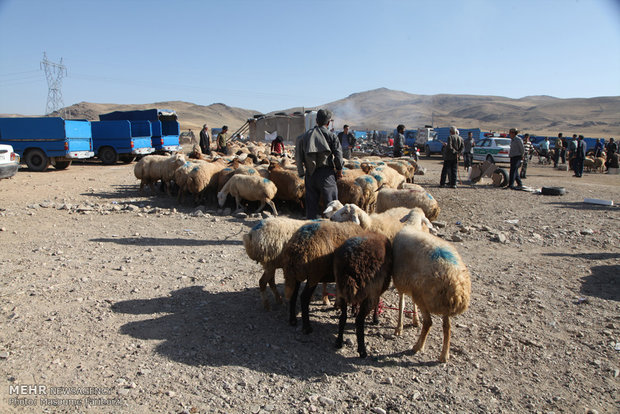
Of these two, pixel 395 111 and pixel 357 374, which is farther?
pixel 395 111

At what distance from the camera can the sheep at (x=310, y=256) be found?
3738mm

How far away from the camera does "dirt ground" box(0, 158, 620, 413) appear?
2.94 meters

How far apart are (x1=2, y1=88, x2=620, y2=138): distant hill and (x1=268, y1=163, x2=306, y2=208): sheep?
6130 centimetres

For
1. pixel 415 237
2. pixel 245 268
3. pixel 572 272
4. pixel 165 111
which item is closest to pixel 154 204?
pixel 245 268

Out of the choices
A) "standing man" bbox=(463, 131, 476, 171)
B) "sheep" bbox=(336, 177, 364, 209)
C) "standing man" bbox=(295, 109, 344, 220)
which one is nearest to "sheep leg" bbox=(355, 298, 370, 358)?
"standing man" bbox=(295, 109, 344, 220)

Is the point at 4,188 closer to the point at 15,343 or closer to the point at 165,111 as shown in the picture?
the point at 15,343

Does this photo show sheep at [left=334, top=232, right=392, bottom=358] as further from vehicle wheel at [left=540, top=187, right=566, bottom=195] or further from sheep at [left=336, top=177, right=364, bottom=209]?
vehicle wheel at [left=540, top=187, right=566, bottom=195]

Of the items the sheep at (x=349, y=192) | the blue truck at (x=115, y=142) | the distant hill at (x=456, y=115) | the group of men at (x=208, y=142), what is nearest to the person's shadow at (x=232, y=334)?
the sheep at (x=349, y=192)

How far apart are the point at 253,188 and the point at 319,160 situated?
3692 millimetres

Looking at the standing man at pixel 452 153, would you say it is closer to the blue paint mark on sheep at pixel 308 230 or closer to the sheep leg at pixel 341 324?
the blue paint mark on sheep at pixel 308 230

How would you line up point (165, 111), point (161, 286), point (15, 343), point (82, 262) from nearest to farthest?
point (15, 343), point (161, 286), point (82, 262), point (165, 111)

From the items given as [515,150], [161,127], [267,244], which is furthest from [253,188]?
[161,127]

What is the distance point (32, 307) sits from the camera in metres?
4.14

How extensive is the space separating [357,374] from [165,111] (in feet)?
78.2
